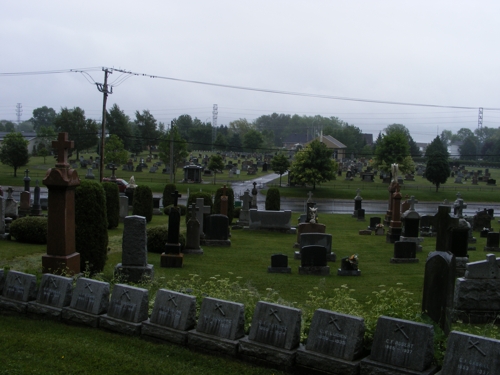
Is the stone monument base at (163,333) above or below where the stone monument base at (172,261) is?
above

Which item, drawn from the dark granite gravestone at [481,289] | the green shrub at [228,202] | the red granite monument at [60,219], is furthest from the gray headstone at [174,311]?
the green shrub at [228,202]

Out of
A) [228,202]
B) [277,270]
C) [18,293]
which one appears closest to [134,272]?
[18,293]

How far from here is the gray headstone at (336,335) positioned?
664 centimetres

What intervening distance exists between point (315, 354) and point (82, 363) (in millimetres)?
3011

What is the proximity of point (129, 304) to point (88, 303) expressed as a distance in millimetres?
848

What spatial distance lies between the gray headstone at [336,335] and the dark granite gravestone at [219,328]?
3.40 ft

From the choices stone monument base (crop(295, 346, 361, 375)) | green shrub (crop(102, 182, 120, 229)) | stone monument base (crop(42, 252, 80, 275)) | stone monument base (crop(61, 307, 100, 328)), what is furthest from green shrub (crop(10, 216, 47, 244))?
stone monument base (crop(295, 346, 361, 375))

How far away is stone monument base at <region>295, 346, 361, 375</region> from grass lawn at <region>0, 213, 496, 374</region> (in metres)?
0.41

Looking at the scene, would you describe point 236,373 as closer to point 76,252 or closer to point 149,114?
point 76,252

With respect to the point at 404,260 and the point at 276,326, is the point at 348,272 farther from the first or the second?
the point at 276,326

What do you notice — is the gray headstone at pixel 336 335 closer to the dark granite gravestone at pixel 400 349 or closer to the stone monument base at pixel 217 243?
the dark granite gravestone at pixel 400 349

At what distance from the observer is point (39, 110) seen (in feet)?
572

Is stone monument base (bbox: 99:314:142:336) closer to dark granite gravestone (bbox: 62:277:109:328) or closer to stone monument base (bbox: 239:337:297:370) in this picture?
dark granite gravestone (bbox: 62:277:109:328)

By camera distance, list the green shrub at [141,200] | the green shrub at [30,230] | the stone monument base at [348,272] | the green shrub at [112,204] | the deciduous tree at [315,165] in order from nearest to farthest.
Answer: the stone monument base at [348,272]
the green shrub at [30,230]
the green shrub at [112,204]
the green shrub at [141,200]
the deciduous tree at [315,165]
